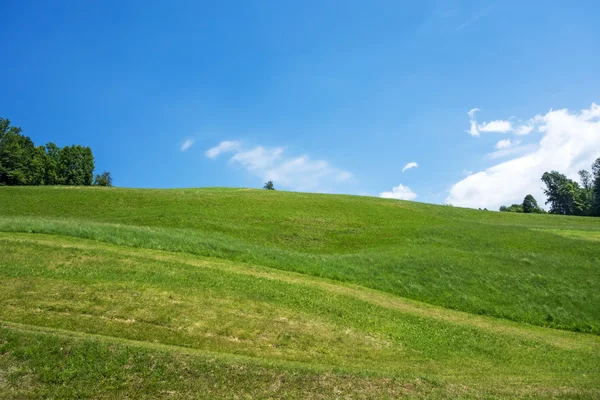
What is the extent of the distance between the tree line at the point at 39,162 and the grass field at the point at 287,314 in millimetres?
69338

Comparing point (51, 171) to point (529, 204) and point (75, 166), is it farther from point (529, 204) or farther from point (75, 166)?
point (529, 204)

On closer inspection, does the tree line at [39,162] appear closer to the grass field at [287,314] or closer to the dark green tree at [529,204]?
the grass field at [287,314]

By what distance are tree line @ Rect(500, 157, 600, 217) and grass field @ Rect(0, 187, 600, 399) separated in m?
84.1

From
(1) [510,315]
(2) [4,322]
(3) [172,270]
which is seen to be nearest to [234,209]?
(3) [172,270]

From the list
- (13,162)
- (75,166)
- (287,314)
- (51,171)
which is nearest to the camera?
(287,314)

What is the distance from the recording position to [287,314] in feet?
61.6

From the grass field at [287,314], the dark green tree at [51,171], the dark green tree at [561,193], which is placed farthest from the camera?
the dark green tree at [561,193]

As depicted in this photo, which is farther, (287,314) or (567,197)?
(567,197)

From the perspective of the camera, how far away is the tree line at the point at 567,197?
110037mm

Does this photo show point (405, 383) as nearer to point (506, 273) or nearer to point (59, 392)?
point (59, 392)

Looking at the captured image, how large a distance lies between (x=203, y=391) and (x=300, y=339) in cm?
617

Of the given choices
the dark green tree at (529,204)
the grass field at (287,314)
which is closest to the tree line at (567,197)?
the dark green tree at (529,204)

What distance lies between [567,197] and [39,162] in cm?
15390

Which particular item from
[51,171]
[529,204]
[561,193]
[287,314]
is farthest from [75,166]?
[561,193]
